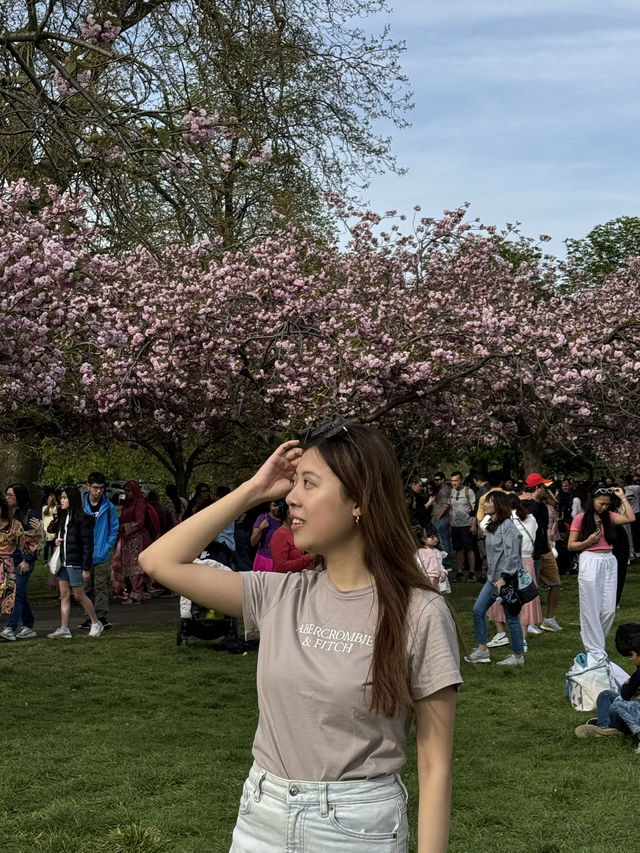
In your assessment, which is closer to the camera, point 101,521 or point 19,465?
point 101,521

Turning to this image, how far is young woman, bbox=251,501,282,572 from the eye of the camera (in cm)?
1283

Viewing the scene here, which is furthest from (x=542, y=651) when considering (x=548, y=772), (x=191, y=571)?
(x=191, y=571)

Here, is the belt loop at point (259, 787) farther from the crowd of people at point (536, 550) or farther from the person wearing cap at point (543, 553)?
the person wearing cap at point (543, 553)

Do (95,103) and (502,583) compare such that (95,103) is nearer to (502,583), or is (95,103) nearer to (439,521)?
(502,583)

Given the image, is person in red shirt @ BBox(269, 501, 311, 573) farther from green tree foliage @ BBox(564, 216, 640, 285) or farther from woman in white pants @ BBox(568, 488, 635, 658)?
green tree foliage @ BBox(564, 216, 640, 285)

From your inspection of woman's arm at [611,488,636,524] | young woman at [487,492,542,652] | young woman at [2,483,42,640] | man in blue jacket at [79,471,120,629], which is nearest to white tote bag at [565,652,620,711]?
woman's arm at [611,488,636,524]

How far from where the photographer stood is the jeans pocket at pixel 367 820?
97.3 inches

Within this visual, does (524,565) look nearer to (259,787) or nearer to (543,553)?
(543,553)

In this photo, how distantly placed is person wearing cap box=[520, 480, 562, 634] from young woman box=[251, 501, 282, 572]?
11.3ft

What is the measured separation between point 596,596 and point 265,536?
4.08 metres

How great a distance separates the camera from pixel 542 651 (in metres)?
13.7

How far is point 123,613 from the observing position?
18250mm

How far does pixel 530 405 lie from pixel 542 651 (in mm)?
9792

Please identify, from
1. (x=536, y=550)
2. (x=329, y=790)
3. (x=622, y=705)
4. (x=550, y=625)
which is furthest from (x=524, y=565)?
(x=329, y=790)
